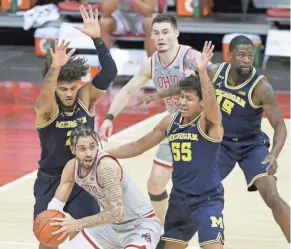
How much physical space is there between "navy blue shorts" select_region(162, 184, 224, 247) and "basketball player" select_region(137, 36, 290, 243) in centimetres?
92

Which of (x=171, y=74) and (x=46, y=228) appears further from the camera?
(x=171, y=74)

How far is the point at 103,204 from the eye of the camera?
6.01 m

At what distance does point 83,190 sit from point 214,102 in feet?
3.87

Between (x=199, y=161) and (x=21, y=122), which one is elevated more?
(x=199, y=161)

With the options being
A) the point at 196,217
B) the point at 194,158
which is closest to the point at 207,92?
the point at 194,158

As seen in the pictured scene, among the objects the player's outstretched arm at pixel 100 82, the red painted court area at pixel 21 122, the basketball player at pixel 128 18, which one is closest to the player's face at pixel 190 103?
the player's outstretched arm at pixel 100 82

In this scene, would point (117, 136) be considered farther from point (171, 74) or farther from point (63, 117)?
point (63, 117)

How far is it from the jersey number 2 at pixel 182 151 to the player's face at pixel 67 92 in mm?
812

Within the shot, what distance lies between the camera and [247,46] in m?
7.11

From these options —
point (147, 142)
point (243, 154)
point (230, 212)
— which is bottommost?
point (230, 212)

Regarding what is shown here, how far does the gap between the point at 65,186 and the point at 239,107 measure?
1.80m

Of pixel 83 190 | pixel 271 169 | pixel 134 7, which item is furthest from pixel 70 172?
pixel 134 7

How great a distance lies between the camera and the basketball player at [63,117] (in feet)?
21.1

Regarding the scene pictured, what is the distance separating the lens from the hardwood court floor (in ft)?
25.0
